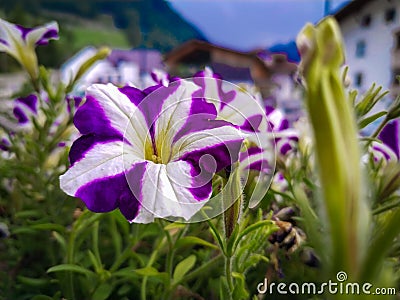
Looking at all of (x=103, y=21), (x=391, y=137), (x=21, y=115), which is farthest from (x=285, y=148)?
(x=103, y=21)

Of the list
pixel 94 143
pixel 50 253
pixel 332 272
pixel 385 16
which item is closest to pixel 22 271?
pixel 50 253

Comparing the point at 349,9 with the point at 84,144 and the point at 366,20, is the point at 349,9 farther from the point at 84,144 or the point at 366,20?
the point at 84,144

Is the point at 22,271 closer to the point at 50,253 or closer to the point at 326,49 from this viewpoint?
the point at 50,253

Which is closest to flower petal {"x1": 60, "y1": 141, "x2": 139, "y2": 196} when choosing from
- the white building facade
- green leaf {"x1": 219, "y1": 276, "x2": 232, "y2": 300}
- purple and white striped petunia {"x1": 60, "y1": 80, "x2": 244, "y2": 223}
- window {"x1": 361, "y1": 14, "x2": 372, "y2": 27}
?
purple and white striped petunia {"x1": 60, "y1": 80, "x2": 244, "y2": 223}

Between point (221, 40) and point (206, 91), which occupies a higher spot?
point (221, 40)

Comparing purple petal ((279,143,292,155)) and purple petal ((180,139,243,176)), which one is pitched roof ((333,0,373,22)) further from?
purple petal ((180,139,243,176))

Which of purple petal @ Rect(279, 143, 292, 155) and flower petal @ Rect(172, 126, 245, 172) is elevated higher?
purple petal @ Rect(279, 143, 292, 155)
